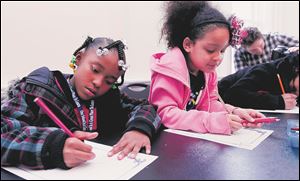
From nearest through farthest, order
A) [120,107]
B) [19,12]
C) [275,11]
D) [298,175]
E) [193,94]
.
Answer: [298,175] < [120,107] < [193,94] < [19,12] < [275,11]

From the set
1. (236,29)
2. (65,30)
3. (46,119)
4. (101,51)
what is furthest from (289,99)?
(65,30)

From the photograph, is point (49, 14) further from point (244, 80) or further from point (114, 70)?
point (244, 80)

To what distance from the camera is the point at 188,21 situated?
39.6 inches

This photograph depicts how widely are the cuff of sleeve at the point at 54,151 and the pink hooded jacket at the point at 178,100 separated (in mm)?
338

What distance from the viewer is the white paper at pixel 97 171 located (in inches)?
20.3

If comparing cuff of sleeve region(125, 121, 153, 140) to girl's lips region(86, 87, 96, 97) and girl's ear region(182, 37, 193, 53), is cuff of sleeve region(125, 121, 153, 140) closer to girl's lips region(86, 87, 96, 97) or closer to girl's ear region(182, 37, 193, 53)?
girl's lips region(86, 87, 96, 97)

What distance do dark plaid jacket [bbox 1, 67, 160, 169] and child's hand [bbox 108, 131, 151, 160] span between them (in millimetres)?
24

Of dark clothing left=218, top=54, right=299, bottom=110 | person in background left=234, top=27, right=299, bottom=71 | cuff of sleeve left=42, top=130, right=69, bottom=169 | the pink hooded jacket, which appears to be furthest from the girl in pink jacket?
person in background left=234, top=27, right=299, bottom=71

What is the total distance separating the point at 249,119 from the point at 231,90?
39cm

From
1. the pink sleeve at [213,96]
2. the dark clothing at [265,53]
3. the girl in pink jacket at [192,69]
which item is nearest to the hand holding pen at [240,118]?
the girl in pink jacket at [192,69]

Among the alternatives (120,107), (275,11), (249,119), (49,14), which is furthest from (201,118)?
(275,11)

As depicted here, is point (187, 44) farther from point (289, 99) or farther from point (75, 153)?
point (75, 153)

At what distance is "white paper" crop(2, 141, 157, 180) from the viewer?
52 centimetres

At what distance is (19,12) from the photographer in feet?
3.83
